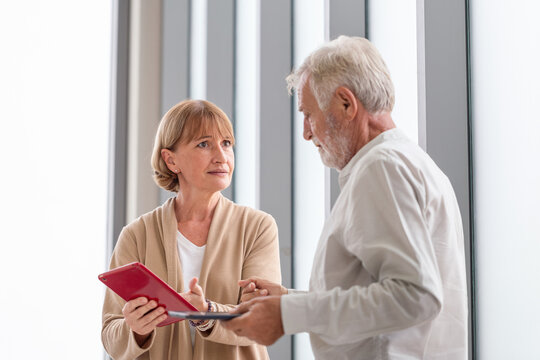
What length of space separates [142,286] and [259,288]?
0.33m

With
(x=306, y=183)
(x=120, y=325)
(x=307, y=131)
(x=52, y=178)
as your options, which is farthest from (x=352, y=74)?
(x=52, y=178)

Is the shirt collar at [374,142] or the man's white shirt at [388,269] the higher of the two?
the shirt collar at [374,142]

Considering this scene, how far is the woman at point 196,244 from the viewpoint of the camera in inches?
72.9

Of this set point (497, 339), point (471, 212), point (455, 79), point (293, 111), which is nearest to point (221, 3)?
point (293, 111)

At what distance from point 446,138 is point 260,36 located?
136 centimetres

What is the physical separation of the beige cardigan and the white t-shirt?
1.5 inches

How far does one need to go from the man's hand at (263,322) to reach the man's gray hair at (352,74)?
459mm

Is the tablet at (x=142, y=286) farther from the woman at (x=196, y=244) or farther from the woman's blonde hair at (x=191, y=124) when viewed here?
the woman's blonde hair at (x=191, y=124)

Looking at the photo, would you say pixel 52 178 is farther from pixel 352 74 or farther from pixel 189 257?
pixel 352 74

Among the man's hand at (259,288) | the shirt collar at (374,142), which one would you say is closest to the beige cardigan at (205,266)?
the man's hand at (259,288)

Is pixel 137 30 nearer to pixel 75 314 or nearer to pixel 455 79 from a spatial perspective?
pixel 75 314

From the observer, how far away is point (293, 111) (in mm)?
2889

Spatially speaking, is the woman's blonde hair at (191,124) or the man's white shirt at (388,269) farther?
the woman's blonde hair at (191,124)

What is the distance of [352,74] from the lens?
4.27ft
